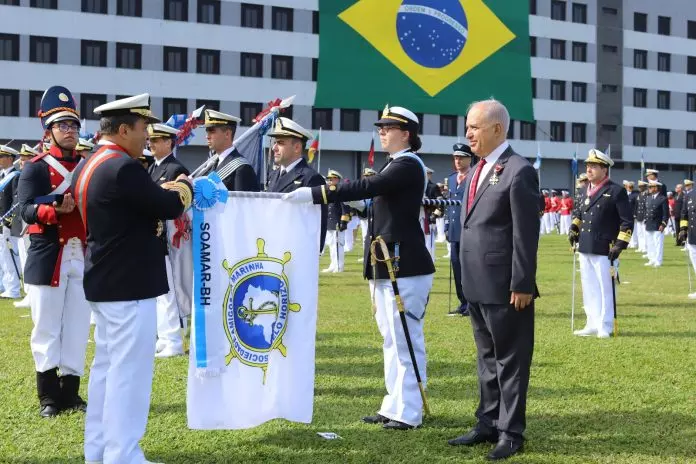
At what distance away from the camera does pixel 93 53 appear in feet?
159

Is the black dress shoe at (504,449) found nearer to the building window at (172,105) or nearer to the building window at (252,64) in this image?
the building window at (172,105)

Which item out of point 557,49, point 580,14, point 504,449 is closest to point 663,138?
point 580,14

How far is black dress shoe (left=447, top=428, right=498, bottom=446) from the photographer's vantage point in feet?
20.3

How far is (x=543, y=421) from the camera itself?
270 inches

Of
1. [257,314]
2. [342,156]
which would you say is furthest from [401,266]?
[342,156]

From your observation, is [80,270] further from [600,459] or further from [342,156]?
[342,156]

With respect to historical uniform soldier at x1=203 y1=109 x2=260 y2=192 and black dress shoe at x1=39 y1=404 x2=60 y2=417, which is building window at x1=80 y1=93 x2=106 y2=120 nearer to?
historical uniform soldier at x1=203 y1=109 x2=260 y2=192

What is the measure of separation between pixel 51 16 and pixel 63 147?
44.2 m

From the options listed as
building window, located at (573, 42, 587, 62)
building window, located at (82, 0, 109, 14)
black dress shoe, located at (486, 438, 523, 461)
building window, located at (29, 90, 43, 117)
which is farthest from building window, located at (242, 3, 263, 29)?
black dress shoe, located at (486, 438, 523, 461)

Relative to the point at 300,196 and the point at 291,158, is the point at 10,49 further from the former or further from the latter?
the point at 300,196

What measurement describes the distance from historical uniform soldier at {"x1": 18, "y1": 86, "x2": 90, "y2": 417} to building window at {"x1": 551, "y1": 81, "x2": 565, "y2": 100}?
59.3 metres

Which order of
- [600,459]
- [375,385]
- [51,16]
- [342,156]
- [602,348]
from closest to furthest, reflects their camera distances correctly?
[600,459]
[375,385]
[602,348]
[51,16]
[342,156]

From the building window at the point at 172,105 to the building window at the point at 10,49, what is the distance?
849 centimetres

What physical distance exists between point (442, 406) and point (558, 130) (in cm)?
5858
